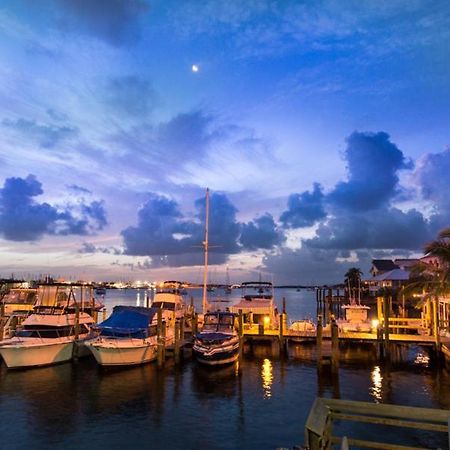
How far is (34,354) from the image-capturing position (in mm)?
30438

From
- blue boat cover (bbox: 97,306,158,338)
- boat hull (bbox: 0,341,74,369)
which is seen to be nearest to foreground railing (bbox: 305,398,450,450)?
blue boat cover (bbox: 97,306,158,338)

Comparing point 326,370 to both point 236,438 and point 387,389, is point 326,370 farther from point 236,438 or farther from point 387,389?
point 236,438

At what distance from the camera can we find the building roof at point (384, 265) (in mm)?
88000

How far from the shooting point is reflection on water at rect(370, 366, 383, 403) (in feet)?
78.6

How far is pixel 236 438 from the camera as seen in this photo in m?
18.1

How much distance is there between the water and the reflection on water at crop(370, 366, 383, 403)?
2.3 inches

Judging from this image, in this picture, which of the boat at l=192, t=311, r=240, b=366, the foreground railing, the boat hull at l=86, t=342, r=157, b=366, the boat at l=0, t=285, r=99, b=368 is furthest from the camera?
the boat at l=192, t=311, r=240, b=366

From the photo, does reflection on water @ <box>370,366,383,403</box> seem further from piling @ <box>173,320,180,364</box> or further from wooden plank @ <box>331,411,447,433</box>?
wooden plank @ <box>331,411,447,433</box>

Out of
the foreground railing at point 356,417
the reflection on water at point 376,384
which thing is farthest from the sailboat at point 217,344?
the foreground railing at point 356,417

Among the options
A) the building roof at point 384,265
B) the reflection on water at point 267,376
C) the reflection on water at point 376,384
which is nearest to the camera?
the reflection on water at point 376,384

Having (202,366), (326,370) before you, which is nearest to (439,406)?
(326,370)

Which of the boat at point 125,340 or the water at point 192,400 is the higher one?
the boat at point 125,340

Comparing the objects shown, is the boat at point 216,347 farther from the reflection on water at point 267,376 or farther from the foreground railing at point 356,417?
the foreground railing at point 356,417

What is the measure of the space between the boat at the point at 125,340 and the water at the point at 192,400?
980 millimetres
